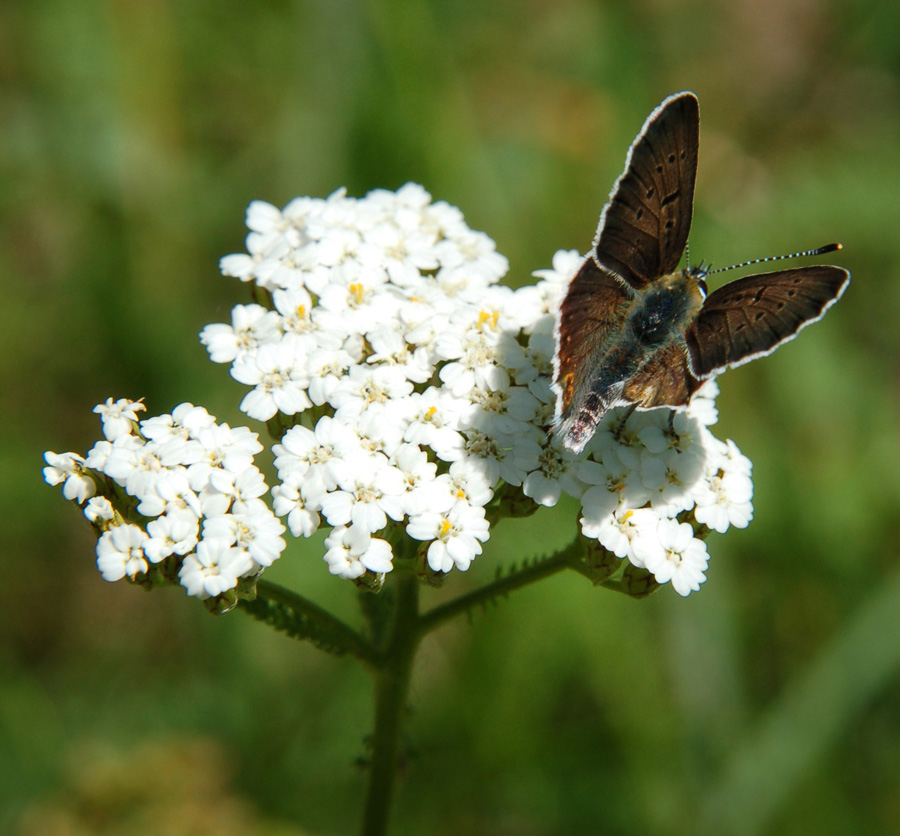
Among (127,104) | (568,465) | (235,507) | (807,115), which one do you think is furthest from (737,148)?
(235,507)

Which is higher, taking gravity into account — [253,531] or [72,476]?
[72,476]

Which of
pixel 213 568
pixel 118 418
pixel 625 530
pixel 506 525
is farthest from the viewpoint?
pixel 506 525

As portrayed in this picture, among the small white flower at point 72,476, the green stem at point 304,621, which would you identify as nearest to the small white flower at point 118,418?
the small white flower at point 72,476

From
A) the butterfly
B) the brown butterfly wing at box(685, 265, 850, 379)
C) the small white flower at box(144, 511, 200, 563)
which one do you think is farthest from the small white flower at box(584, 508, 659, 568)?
the small white flower at box(144, 511, 200, 563)

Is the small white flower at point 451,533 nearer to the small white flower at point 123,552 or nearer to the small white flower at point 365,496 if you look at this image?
the small white flower at point 365,496

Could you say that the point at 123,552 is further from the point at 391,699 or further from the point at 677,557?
the point at 677,557

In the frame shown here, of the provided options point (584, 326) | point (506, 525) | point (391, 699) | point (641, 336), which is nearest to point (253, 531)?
point (391, 699)

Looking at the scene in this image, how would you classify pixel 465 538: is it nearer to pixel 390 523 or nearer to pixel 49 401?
pixel 390 523
